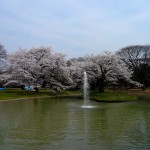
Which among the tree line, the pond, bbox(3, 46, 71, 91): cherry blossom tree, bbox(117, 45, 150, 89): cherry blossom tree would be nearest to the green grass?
the tree line

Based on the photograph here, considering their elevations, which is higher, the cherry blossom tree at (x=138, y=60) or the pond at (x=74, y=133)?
the cherry blossom tree at (x=138, y=60)

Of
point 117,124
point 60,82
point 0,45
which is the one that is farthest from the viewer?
point 0,45

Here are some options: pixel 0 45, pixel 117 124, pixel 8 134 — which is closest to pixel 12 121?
pixel 8 134

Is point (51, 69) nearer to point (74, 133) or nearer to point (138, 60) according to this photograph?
point (138, 60)

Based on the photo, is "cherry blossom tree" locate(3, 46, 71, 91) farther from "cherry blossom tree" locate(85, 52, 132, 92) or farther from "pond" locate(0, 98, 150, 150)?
"pond" locate(0, 98, 150, 150)

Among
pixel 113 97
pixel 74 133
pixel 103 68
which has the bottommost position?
pixel 74 133

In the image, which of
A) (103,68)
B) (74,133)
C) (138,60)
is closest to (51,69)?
(103,68)

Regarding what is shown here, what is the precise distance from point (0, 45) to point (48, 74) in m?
24.8

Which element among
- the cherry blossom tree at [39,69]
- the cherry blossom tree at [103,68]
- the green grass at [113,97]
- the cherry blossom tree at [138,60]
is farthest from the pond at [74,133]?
the cherry blossom tree at [138,60]

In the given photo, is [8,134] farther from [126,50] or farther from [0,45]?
[126,50]

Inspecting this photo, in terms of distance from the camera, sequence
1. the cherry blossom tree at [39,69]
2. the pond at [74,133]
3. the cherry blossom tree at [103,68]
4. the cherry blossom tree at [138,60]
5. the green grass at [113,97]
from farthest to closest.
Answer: the cherry blossom tree at [138,60]
the cherry blossom tree at [103,68]
the cherry blossom tree at [39,69]
the green grass at [113,97]
the pond at [74,133]

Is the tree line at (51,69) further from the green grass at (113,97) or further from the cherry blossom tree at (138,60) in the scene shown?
the cherry blossom tree at (138,60)

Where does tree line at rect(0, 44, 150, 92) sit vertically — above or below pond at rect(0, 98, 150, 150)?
above

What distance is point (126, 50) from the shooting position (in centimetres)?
8912
